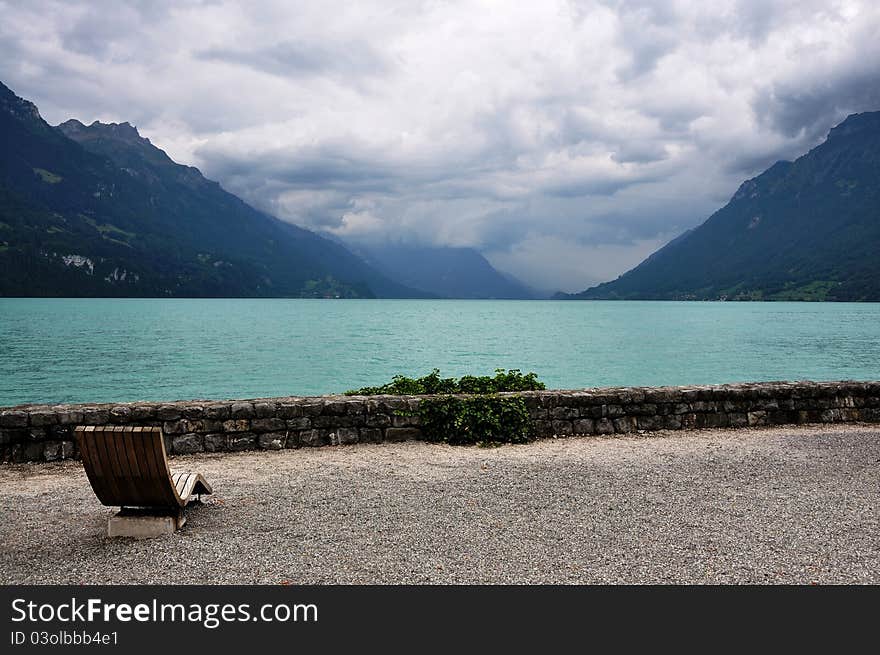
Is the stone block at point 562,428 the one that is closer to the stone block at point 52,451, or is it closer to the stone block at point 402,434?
the stone block at point 402,434

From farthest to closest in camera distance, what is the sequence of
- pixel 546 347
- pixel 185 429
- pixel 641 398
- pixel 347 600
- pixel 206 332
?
1. pixel 206 332
2. pixel 546 347
3. pixel 641 398
4. pixel 185 429
5. pixel 347 600

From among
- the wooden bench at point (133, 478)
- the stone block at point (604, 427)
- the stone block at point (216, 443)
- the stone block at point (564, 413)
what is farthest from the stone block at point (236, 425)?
the stone block at point (604, 427)

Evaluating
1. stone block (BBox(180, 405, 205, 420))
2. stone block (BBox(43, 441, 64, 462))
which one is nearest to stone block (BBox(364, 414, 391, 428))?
stone block (BBox(180, 405, 205, 420))

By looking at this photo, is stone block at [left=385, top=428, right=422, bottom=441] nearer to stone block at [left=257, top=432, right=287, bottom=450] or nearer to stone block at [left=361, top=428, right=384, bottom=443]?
stone block at [left=361, top=428, right=384, bottom=443]

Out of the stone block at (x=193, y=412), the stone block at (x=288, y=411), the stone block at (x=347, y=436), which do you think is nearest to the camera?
the stone block at (x=193, y=412)

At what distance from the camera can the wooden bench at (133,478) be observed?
541cm

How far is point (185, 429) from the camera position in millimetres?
9656

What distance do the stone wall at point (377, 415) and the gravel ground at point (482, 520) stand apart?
0.38 metres

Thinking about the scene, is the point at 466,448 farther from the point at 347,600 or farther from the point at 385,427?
the point at 347,600

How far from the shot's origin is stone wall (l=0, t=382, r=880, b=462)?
921cm

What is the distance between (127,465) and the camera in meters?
5.56

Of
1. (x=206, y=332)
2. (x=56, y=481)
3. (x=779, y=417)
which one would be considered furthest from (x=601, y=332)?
(x=56, y=481)

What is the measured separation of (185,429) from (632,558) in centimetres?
695

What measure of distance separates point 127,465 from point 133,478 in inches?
7.1
